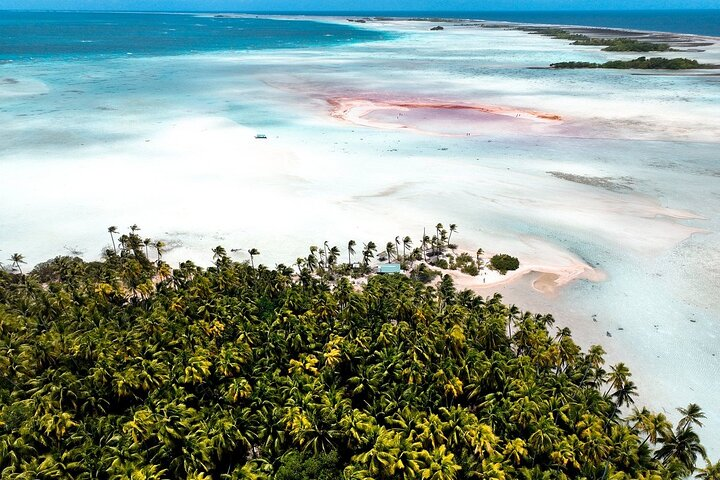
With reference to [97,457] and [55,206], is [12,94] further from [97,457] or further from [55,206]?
[97,457]

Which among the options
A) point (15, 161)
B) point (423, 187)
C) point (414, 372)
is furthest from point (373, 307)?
point (15, 161)

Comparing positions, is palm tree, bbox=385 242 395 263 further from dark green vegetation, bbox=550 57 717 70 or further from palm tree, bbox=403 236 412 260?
dark green vegetation, bbox=550 57 717 70

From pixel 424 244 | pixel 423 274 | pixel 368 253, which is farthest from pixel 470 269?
pixel 368 253

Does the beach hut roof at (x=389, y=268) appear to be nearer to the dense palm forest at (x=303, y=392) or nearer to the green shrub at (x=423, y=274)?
the green shrub at (x=423, y=274)

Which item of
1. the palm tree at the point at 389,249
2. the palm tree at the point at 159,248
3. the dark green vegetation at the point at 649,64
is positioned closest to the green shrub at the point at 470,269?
the palm tree at the point at 389,249

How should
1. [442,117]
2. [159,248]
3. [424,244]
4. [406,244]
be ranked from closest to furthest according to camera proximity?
1. [159,248]
2. [424,244]
3. [406,244]
4. [442,117]

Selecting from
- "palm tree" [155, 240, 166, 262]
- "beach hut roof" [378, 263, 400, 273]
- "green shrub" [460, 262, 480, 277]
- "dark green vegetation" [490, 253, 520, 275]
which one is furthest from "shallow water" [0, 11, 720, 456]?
"beach hut roof" [378, 263, 400, 273]

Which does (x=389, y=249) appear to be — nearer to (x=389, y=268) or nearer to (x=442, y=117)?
(x=389, y=268)
